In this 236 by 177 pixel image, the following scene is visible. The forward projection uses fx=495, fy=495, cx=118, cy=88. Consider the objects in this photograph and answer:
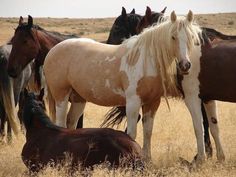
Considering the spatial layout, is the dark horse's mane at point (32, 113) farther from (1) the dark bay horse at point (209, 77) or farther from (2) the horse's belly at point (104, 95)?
(1) the dark bay horse at point (209, 77)

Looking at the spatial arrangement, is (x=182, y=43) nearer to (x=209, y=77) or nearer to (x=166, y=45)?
(x=166, y=45)

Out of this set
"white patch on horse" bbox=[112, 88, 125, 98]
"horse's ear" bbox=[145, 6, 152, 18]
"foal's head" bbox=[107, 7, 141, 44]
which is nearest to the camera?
"white patch on horse" bbox=[112, 88, 125, 98]

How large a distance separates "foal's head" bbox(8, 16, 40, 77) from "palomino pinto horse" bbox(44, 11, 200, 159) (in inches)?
19.7

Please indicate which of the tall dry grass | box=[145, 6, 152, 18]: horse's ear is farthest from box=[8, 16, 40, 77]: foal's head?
box=[145, 6, 152, 18]: horse's ear

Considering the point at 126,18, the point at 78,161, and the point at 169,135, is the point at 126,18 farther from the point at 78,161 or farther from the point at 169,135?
the point at 78,161

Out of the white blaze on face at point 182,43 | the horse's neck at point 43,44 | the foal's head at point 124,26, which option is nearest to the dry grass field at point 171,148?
the white blaze on face at point 182,43

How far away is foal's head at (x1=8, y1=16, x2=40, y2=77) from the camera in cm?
816

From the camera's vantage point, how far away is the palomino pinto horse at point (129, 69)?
6.61m

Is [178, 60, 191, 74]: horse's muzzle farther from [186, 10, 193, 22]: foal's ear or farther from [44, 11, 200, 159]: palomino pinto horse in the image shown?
[186, 10, 193, 22]: foal's ear

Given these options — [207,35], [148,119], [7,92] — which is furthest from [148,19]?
[7,92]

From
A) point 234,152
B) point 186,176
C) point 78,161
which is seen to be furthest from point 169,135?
point 78,161

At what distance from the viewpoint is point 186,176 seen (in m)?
6.10

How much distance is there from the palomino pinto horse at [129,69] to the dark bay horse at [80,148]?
0.98m

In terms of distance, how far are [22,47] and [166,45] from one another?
2.68 meters
